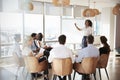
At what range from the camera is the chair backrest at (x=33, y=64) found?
14.7ft

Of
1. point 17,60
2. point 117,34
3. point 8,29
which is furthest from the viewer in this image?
point 117,34

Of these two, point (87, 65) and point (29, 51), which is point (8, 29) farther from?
point (87, 65)

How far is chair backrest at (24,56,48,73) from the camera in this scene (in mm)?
4492

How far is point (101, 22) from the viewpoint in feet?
44.8

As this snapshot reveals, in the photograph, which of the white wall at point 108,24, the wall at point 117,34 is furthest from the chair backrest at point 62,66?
the white wall at point 108,24

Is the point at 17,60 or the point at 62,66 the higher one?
the point at 17,60

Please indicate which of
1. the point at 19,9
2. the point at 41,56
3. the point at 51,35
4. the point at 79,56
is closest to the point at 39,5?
the point at 51,35

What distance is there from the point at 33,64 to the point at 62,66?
2.38 feet

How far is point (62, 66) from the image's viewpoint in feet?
14.1

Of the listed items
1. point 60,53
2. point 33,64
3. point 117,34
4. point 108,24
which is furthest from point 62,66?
point 108,24

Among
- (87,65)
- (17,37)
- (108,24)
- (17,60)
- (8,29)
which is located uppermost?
(108,24)

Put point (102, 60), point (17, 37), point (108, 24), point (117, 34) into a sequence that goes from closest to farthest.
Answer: point (17, 37) < point (102, 60) < point (117, 34) < point (108, 24)

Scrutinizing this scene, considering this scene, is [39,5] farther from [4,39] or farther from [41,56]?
[4,39]

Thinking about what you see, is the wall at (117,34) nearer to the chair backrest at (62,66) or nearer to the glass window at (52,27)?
the glass window at (52,27)
